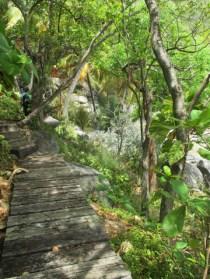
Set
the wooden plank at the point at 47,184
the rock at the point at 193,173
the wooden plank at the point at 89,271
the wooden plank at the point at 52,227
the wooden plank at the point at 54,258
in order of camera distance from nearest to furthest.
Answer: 1. the wooden plank at the point at 89,271
2. the wooden plank at the point at 54,258
3. the wooden plank at the point at 52,227
4. the wooden plank at the point at 47,184
5. the rock at the point at 193,173

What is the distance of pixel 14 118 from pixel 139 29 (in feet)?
15.1

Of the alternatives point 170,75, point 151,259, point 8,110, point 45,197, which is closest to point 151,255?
point 151,259

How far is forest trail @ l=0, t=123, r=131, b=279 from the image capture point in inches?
103

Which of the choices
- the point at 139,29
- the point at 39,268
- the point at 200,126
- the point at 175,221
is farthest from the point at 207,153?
the point at 139,29

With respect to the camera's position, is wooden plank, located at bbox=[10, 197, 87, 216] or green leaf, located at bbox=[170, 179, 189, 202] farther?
wooden plank, located at bbox=[10, 197, 87, 216]

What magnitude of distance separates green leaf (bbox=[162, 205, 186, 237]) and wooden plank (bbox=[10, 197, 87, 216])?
235cm

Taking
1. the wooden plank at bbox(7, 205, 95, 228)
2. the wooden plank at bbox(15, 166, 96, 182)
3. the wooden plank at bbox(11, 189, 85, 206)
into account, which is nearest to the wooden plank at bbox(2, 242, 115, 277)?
the wooden plank at bbox(7, 205, 95, 228)

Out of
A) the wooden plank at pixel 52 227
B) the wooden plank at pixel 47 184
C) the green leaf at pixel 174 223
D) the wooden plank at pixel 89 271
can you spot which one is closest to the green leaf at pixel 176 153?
the green leaf at pixel 174 223

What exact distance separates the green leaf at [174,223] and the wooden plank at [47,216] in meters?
2.11

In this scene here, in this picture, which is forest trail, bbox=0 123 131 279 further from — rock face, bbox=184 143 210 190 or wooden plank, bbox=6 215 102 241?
rock face, bbox=184 143 210 190

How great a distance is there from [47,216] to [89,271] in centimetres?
111

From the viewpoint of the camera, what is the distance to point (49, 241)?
3.04 m

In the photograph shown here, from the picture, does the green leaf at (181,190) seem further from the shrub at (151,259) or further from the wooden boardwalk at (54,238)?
the shrub at (151,259)

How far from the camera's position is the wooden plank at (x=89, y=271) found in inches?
99.6
